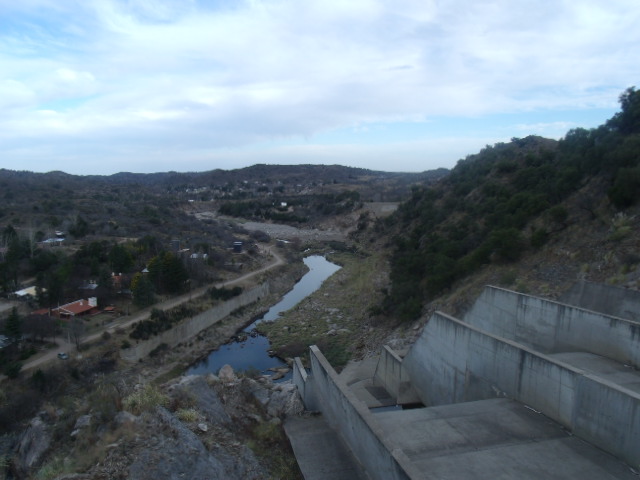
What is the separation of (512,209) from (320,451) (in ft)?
67.9

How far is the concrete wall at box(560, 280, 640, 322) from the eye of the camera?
1092 cm

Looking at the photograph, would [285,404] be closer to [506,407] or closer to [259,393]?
[259,393]

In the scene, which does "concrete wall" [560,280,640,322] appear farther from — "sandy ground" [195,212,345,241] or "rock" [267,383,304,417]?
"sandy ground" [195,212,345,241]

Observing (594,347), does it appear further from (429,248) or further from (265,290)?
(265,290)

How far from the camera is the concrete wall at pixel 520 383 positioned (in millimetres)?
7082

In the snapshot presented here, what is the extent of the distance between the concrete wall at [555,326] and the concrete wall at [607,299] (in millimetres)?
1346

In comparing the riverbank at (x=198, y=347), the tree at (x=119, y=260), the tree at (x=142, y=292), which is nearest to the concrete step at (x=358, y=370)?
the riverbank at (x=198, y=347)

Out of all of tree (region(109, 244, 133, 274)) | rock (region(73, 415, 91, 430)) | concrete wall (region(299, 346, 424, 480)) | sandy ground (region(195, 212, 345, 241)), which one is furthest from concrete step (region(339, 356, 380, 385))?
sandy ground (region(195, 212, 345, 241))

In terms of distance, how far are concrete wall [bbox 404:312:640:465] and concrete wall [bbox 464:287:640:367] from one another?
2180 mm

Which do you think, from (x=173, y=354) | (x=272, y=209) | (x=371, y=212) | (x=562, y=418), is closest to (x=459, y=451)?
(x=562, y=418)

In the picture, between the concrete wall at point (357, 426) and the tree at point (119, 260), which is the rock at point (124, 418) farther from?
the tree at point (119, 260)

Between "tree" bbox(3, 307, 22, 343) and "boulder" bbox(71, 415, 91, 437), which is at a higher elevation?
"boulder" bbox(71, 415, 91, 437)

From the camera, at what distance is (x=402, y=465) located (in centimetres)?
601

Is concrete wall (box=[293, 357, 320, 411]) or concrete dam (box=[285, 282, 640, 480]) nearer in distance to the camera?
concrete dam (box=[285, 282, 640, 480])
